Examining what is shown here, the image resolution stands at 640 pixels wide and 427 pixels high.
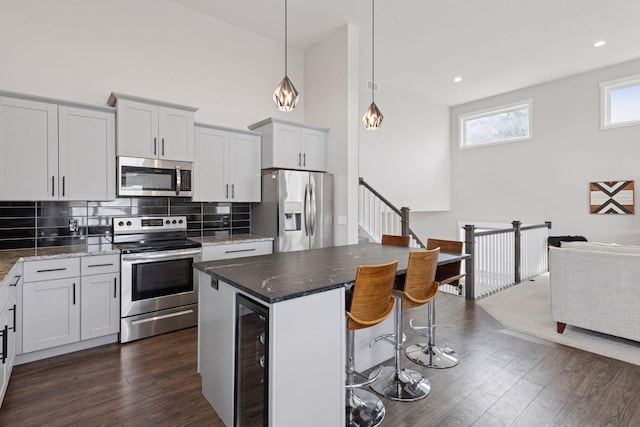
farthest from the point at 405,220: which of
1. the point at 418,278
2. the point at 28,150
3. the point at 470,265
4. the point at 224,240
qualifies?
the point at 28,150

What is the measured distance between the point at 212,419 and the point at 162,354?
3.83ft

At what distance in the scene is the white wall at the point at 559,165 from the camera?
19.5ft

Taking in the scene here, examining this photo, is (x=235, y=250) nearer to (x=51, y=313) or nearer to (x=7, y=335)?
(x=51, y=313)

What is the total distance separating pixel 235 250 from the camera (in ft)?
13.2

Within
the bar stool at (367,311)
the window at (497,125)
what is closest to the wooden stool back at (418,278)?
the bar stool at (367,311)

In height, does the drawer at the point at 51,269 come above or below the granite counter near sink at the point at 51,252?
below

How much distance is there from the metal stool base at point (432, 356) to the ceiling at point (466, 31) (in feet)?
12.9

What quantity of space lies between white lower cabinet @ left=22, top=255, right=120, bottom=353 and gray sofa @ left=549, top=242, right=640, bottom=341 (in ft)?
14.7

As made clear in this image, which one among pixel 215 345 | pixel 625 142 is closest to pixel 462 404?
pixel 215 345

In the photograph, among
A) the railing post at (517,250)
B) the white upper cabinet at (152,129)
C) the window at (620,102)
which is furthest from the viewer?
the window at (620,102)

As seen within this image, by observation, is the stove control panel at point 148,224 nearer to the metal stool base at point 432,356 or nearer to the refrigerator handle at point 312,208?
the refrigerator handle at point 312,208

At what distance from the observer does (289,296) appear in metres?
1.64

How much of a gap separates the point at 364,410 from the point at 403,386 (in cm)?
41

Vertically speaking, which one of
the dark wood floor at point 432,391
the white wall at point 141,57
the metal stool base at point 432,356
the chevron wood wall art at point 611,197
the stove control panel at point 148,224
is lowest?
the dark wood floor at point 432,391
